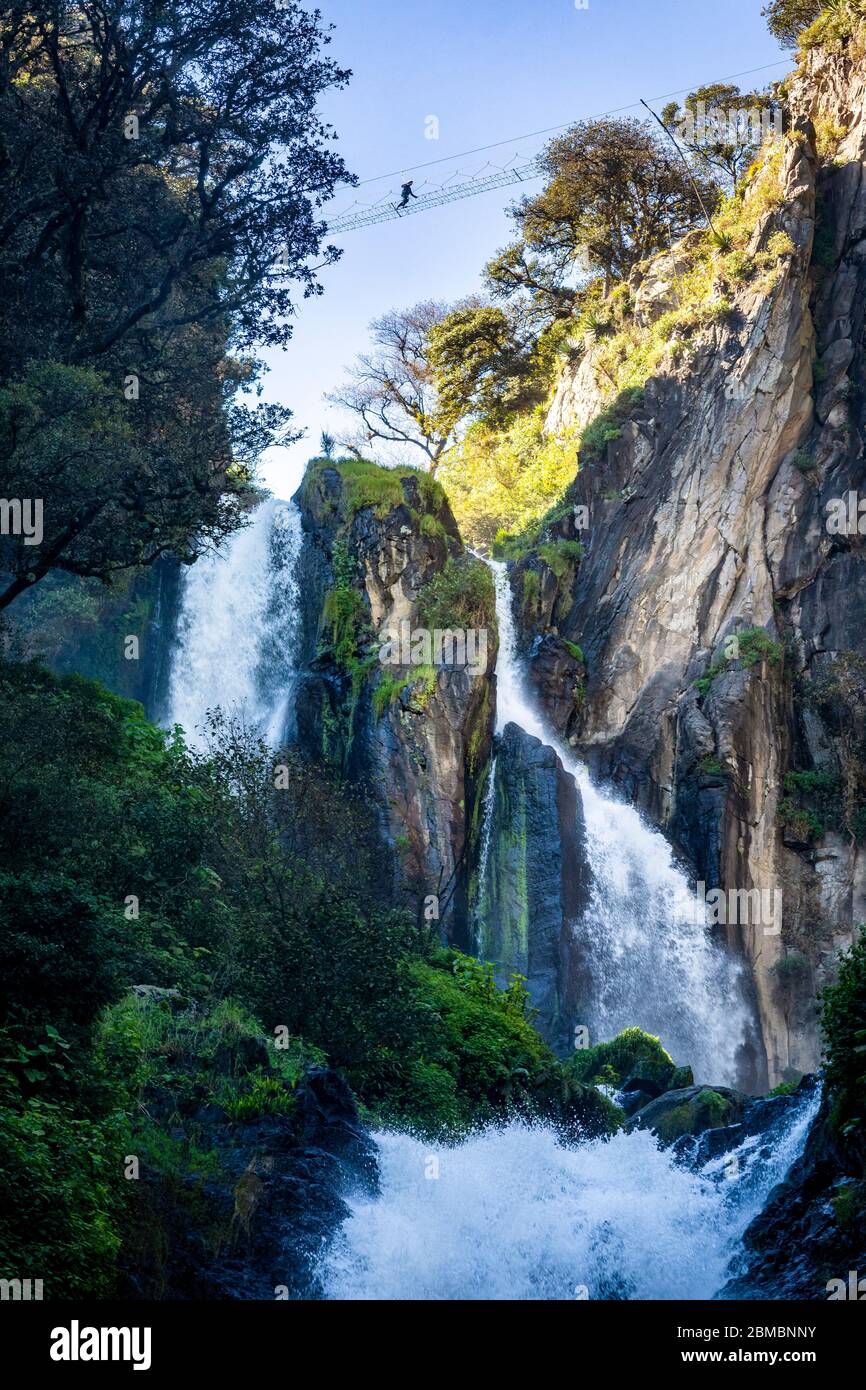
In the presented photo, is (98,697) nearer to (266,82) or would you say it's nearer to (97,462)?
(97,462)

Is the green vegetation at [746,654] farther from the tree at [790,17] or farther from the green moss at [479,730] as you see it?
the tree at [790,17]

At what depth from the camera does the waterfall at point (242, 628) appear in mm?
33344

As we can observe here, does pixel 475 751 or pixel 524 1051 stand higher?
pixel 475 751

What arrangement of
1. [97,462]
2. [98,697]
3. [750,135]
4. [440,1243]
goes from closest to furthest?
[440,1243], [97,462], [98,697], [750,135]

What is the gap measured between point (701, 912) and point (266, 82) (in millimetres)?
21055

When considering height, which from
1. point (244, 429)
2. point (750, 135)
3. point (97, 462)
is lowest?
point (97, 462)

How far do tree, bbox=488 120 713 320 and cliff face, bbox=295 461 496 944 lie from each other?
17415 mm

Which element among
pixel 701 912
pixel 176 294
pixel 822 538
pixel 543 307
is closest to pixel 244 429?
pixel 176 294

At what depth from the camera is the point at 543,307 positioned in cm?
4694

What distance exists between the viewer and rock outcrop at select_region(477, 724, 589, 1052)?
27953 millimetres

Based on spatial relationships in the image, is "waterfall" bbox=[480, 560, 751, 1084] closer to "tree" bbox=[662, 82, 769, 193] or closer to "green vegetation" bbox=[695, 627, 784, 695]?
"green vegetation" bbox=[695, 627, 784, 695]

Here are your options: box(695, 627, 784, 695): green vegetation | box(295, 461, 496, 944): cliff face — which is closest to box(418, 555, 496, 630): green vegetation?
box(295, 461, 496, 944): cliff face

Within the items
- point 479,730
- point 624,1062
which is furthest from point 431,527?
point 624,1062

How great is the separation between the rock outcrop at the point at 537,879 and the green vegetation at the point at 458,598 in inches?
113
